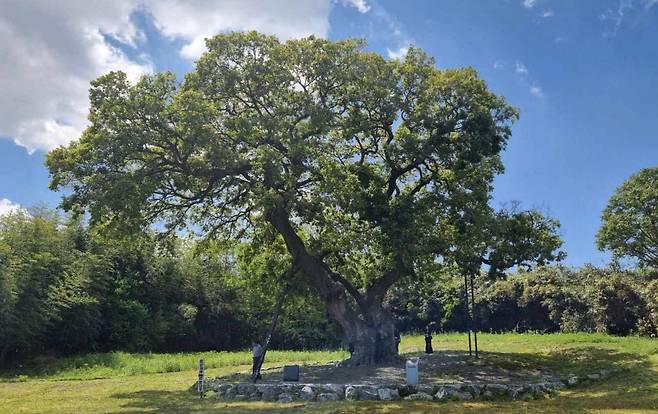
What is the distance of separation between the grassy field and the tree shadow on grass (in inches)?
0.8

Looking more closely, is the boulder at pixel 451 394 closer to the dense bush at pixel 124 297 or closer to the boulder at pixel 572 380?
the boulder at pixel 572 380

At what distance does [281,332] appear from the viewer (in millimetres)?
38750

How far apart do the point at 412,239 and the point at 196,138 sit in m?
6.56

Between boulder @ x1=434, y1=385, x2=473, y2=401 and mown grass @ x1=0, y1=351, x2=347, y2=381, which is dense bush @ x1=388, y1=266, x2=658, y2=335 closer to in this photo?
mown grass @ x1=0, y1=351, x2=347, y2=381

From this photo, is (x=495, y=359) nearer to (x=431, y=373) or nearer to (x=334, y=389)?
(x=431, y=373)

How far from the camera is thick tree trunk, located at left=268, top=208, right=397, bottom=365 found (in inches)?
710

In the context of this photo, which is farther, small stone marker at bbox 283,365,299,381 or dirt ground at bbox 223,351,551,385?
small stone marker at bbox 283,365,299,381

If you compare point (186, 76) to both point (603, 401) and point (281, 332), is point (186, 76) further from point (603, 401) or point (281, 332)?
point (281, 332)

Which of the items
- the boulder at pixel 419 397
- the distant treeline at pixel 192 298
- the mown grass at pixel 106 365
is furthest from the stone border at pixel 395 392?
the mown grass at pixel 106 365

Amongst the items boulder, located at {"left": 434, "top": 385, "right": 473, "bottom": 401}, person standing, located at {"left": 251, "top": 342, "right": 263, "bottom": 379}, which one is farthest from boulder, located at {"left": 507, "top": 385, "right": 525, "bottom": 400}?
person standing, located at {"left": 251, "top": 342, "right": 263, "bottom": 379}

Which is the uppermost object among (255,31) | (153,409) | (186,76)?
(255,31)

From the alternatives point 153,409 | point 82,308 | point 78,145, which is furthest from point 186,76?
point 82,308

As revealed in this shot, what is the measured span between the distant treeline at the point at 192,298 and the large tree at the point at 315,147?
3021 mm

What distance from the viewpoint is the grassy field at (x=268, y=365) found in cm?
1175
